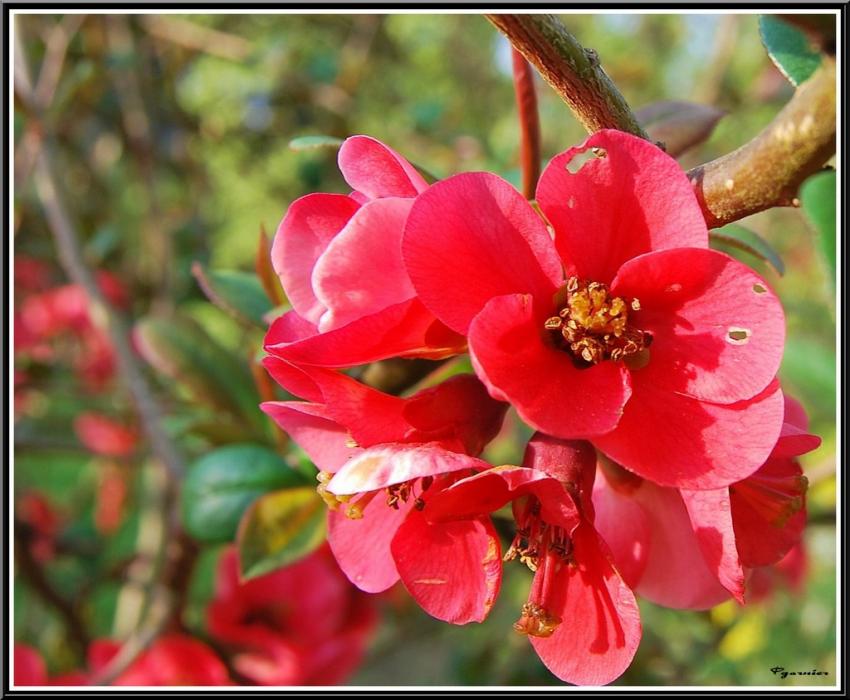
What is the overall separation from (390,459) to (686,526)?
203 mm

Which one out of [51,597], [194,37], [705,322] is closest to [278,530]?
[705,322]

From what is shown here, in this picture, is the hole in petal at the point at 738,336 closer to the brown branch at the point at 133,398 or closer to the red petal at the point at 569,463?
the red petal at the point at 569,463

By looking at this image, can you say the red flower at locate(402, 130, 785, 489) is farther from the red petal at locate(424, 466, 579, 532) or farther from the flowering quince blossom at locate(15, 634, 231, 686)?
the flowering quince blossom at locate(15, 634, 231, 686)

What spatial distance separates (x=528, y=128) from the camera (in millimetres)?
534

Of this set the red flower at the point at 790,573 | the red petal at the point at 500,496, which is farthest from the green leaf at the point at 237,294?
the red flower at the point at 790,573

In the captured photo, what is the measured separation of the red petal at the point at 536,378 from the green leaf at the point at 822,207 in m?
0.16

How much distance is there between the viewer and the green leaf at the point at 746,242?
0.50 m

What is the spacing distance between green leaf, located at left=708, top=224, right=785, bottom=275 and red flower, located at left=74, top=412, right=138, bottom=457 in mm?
1377

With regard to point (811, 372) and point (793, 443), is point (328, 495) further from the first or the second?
point (811, 372)

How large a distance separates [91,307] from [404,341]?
84cm

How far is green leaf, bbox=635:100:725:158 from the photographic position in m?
0.61

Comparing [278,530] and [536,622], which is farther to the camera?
[278,530]

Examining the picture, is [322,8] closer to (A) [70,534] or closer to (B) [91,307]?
(B) [91,307]

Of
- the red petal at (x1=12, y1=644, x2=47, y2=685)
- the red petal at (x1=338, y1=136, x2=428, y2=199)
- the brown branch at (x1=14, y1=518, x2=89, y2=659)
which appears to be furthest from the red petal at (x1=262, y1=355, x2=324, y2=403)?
the brown branch at (x1=14, y1=518, x2=89, y2=659)
